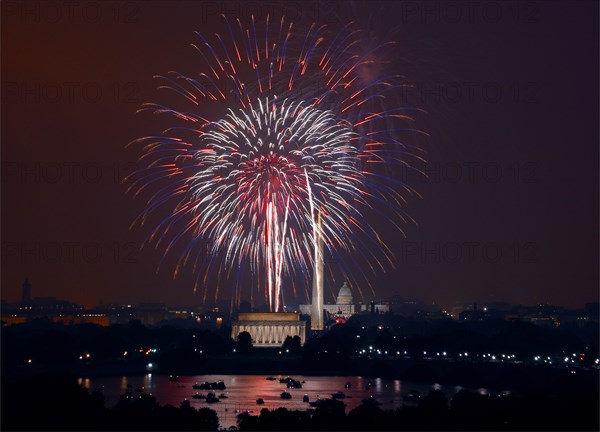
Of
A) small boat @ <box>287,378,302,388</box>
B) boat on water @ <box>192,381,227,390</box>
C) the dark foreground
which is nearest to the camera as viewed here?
the dark foreground

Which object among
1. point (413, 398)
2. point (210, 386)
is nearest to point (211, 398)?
point (210, 386)

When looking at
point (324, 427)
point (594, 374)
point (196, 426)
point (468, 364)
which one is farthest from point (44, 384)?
point (468, 364)

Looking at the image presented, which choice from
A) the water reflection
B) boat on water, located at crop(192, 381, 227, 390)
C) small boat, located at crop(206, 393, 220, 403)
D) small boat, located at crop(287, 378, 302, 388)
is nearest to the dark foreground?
the water reflection

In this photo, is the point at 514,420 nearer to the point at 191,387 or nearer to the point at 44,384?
the point at 44,384

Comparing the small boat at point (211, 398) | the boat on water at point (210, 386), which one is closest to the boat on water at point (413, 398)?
the small boat at point (211, 398)

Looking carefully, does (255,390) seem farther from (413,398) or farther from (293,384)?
(413,398)

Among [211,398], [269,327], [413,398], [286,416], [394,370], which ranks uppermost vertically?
[269,327]

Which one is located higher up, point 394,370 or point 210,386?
point 394,370

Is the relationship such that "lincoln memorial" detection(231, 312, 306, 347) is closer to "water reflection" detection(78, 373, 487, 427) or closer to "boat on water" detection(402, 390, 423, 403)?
"water reflection" detection(78, 373, 487, 427)
